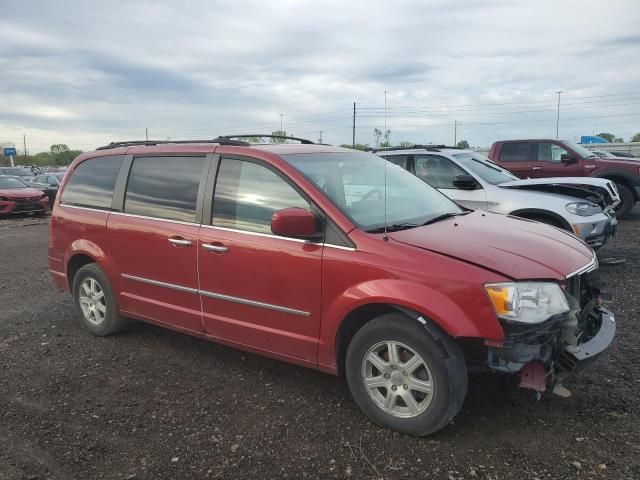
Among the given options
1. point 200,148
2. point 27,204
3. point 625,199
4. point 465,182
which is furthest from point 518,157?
point 27,204

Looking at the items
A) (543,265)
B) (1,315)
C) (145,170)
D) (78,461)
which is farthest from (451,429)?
(1,315)

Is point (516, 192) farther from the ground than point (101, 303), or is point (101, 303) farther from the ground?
point (516, 192)

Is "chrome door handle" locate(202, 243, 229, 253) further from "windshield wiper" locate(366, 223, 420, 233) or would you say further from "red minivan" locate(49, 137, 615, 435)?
"windshield wiper" locate(366, 223, 420, 233)

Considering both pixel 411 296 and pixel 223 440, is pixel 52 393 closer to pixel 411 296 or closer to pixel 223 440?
pixel 223 440

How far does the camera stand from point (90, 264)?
503 centimetres

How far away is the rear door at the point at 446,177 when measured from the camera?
298 inches

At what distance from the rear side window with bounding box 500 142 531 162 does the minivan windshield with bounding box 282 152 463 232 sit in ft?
27.9

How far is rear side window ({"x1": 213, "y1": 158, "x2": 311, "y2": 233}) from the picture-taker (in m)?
3.71

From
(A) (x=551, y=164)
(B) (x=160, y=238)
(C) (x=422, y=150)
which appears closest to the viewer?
(B) (x=160, y=238)

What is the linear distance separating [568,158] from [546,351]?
989 centimetres

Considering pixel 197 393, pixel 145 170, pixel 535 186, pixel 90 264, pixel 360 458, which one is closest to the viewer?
pixel 360 458

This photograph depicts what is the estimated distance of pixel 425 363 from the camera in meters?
3.04

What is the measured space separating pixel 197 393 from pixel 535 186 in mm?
5703

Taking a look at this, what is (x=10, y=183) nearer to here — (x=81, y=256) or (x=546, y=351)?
(x=81, y=256)
